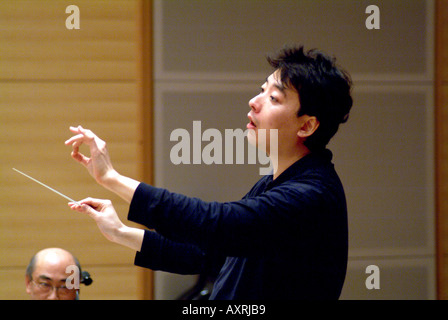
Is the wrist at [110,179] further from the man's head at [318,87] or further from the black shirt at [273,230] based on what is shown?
the man's head at [318,87]

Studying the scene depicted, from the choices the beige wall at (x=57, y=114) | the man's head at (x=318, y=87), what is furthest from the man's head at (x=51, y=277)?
the man's head at (x=318, y=87)

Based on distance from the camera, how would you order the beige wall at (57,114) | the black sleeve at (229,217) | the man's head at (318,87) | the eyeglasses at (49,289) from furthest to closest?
1. the beige wall at (57,114)
2. the eyeglasses at (49,289)
3. the man's head at (318,87)
4. the black sleeve at (229,217)

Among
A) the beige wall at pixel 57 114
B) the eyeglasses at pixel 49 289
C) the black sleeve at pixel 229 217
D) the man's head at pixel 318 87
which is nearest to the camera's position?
the black sleeve at pixel 229 217

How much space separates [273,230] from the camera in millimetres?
1231

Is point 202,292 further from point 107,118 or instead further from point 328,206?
point 328,206

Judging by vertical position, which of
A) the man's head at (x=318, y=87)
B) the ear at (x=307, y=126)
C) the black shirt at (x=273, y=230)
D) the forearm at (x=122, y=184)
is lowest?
the black shirt at (x=273, y=230)

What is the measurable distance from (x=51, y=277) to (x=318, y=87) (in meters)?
1.41

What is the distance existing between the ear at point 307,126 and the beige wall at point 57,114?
1.79m

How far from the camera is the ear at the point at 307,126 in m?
1.40

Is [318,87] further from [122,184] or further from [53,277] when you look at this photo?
[53,277]

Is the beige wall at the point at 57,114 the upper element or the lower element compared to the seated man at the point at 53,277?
upper

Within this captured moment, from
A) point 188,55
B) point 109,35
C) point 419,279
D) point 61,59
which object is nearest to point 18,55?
point 61,59

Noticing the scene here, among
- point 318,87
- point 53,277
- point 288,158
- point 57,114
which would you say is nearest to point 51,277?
point 53,277

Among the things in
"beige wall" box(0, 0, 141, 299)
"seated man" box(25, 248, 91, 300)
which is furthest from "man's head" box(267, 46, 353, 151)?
"beige wall" box(0, 0, 141, 299)
